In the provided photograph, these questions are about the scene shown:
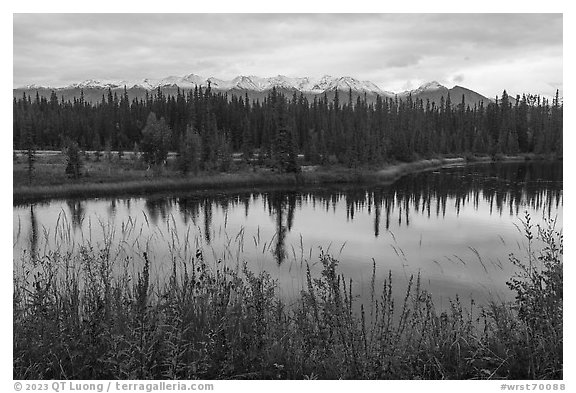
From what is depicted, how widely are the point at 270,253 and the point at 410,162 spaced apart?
59269mm

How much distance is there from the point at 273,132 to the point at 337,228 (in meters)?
50.5

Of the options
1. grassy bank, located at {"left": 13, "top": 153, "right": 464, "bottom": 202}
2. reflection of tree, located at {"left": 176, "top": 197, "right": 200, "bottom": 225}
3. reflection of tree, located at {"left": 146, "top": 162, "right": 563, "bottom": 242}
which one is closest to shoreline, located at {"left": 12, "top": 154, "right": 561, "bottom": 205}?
grassy bank, located at {"left": 13, "top": 153, "right": 464, "bottom": 202}

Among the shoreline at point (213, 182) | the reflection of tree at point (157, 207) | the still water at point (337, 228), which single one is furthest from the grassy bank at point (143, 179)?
the reflection of tree at point (157, 207)

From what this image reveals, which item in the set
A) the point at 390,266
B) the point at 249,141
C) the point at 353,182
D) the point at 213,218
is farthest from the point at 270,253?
the point at 249,141

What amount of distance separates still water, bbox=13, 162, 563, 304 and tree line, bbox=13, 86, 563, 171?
15.2m

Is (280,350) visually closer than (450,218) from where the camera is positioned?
Yes

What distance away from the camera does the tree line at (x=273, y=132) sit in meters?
59.4

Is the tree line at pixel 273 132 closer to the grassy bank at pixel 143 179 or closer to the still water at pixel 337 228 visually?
the grassy bank at pixel 143 179

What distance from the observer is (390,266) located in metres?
16.5

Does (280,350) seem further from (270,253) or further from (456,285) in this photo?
(270,253)

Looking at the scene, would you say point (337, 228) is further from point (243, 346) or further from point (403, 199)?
point (243, 346)

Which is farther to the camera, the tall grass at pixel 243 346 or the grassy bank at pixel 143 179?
the grassy bank at pixel 143 179

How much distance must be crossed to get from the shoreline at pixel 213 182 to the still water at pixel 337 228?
337cm

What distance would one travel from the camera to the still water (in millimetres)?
12805
